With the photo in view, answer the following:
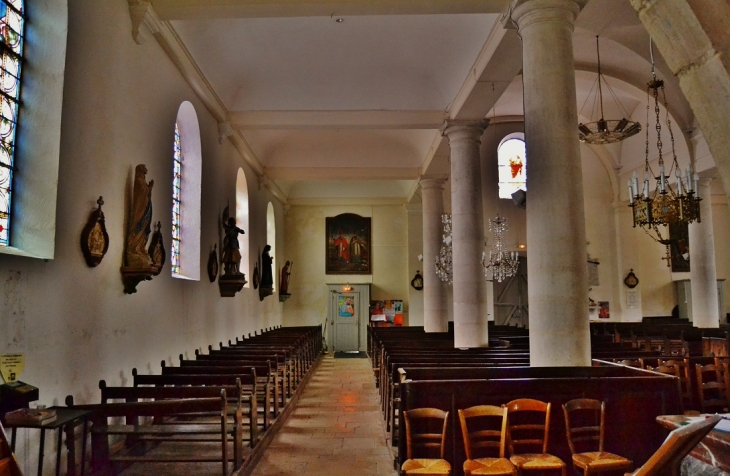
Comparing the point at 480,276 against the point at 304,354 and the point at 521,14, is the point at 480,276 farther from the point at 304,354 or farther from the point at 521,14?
the point at 521,14

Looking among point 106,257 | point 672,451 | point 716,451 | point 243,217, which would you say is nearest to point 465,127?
point 243,217

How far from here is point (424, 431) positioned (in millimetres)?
4777

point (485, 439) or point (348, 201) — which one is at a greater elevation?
point (348, 201)

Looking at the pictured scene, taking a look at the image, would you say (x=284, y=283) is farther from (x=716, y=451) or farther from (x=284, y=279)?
(x=716, y=451)

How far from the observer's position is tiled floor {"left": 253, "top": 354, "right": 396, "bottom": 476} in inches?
228

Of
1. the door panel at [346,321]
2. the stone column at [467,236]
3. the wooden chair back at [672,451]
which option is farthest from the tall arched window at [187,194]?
the door panel at [346,321]

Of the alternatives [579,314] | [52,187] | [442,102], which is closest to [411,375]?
[579,314]

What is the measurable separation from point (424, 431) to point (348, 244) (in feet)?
54.6

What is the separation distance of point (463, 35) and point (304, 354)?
7380 mm

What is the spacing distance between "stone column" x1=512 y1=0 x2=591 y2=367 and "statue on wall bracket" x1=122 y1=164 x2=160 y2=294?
4.36 m

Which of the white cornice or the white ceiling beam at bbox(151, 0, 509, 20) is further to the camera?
the white cornice

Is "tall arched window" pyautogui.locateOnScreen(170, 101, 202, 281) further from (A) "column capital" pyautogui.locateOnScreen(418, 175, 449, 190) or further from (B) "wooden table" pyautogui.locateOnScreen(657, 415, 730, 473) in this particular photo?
(B) "wooden table" pyautogui.locateOnScreen(657, 415, 730, 473)

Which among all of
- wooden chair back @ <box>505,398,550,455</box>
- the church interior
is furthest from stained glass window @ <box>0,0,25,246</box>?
wooden chair back @ <box>505,398,550,455</box>

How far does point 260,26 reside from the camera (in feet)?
30.6
